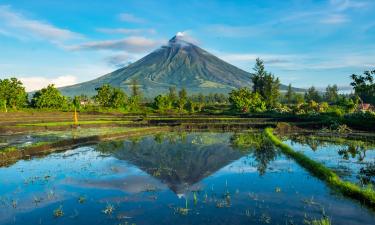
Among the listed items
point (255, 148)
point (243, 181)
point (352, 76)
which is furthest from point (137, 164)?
point (352, 76)

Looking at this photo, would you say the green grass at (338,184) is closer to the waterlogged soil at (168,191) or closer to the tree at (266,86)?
the waterlogged soil at (168,191)

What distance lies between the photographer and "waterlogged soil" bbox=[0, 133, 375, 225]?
12336 mm

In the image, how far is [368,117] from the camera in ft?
135

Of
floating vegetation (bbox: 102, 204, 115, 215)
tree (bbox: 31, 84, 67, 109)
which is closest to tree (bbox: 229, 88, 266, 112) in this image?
tree (bbox: 31, 84, 67, 109)

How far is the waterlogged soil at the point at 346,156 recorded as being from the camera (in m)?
17.9

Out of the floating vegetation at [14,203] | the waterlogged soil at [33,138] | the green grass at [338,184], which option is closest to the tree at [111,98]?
the waterlogged soil at [33,138]

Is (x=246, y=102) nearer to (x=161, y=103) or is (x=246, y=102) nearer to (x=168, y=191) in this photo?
(x=161, y=103)

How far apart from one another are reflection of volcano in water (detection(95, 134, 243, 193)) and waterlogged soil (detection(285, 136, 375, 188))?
19.3 feet

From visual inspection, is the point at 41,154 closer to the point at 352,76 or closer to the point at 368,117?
the point at 352,76

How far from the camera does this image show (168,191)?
52.3 feet

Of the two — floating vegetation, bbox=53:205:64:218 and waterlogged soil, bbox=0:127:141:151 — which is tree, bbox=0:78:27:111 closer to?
waterlogged soil, bbox=0:127:141:151

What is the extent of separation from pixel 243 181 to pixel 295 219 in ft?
19.7

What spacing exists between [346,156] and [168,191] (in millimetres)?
14175

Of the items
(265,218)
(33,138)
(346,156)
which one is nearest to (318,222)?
(265,218)
